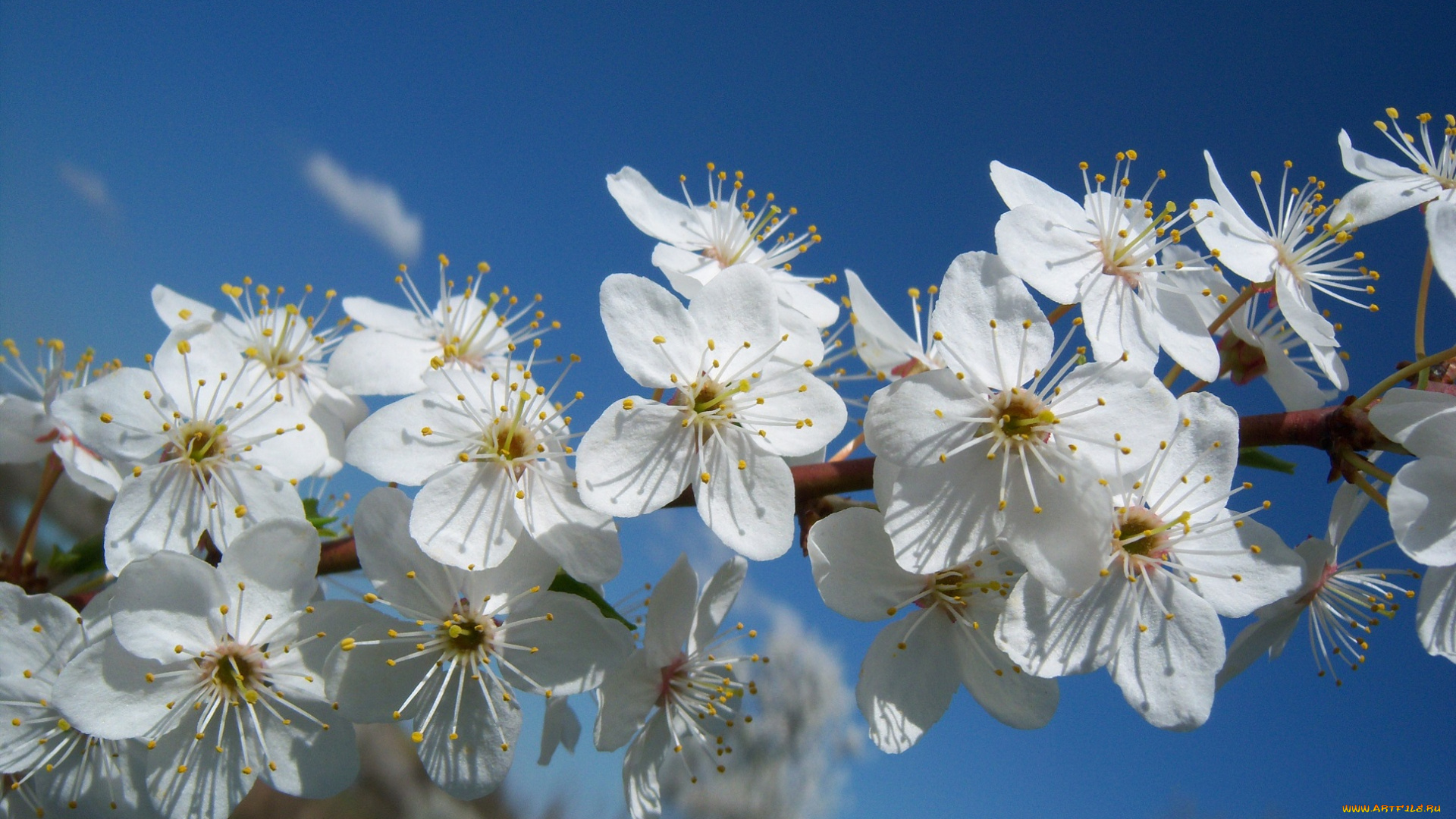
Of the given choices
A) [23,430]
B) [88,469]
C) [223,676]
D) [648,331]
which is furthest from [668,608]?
[23,430]

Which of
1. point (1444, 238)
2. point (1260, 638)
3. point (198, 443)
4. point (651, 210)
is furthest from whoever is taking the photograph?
point (651, 210)

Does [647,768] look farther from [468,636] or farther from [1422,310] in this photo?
[1422,310]

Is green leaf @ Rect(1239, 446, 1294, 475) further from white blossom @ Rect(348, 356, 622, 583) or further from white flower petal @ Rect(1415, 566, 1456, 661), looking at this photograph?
white blossom @ Rect(348, 356, 622, 583)

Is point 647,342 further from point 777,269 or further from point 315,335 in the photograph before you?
point 315,335

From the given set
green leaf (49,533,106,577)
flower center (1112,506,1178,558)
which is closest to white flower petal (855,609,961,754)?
flower center (1112,506,1178,558)

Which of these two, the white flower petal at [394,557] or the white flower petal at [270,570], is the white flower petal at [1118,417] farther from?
the white flower petal at [270,570]
